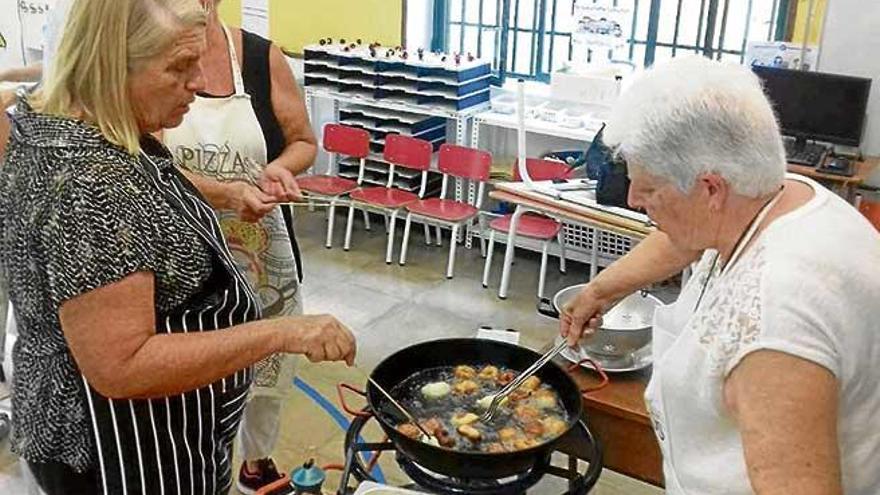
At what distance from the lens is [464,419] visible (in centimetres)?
174

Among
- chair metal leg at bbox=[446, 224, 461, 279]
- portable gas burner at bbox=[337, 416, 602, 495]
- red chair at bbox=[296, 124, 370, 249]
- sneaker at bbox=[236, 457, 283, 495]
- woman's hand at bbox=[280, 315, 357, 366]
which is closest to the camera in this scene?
Answer: woman's hand at bbox=[280, 315, 357, 366]

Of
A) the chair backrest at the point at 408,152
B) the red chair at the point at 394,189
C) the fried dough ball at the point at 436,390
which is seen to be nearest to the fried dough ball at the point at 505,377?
the fried dough ball at the point at 436,390

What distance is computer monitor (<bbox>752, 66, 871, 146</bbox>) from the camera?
402 cm

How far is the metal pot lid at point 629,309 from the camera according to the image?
2.04 m

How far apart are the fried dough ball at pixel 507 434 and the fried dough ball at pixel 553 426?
0.19 ft

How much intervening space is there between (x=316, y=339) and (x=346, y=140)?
11.9ft

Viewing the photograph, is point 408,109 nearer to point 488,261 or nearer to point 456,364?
point 488,261

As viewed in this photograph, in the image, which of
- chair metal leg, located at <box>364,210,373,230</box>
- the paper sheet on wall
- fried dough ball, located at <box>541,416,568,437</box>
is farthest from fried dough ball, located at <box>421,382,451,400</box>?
the paper sheet on wall

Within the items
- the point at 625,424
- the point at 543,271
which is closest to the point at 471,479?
the point at 625,424

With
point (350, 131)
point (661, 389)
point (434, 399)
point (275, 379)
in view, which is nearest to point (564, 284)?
point (350, 131)

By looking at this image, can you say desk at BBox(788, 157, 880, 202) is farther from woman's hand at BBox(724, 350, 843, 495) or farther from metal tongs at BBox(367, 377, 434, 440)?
woman's hand at BBox(724, 350, 843, 495)

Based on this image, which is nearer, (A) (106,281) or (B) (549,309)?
(A) (106,281)

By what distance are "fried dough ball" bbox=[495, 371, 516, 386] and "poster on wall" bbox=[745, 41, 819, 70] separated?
2958 millimetres

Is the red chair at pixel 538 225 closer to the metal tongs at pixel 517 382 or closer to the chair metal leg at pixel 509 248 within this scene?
the chair metal leg at pixel 509 248
